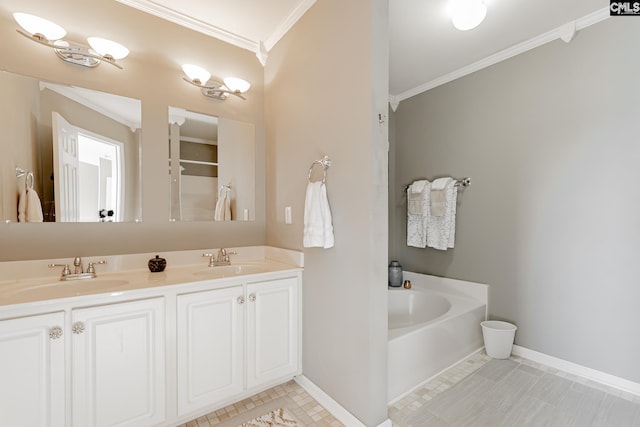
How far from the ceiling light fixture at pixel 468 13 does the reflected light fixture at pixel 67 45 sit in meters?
2.16

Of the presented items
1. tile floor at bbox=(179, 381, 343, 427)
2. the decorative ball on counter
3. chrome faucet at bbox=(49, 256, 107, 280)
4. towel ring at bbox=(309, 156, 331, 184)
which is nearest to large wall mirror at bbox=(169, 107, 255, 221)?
the decorative ball on counter

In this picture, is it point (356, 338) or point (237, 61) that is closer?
point (356, 338)

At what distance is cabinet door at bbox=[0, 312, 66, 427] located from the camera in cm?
112

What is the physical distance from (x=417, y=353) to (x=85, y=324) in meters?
1.91

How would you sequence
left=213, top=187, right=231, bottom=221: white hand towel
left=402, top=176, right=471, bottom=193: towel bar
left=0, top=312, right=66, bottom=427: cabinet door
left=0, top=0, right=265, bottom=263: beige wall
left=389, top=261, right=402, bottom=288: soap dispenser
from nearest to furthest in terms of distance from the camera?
left=0, top=312, right=66, bottom=427: cabinet door, left=0, top=0, right=265, bottom=263: beige wall, left=213, top=187, right=231, bottom=221: white hand towel, left=402, top=176, right=471, bottom=193: towel bar, left=389, top=261, right=402, bottom=288: soap dispenser

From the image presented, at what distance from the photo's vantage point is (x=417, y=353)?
75.9 inches

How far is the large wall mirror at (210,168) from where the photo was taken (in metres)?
2.03

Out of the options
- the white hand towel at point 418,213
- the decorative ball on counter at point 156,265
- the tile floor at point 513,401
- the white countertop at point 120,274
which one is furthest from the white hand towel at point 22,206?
the white hand towel at point 418,213

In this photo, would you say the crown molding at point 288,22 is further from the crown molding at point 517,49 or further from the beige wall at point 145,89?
the crown molding at point 517,49

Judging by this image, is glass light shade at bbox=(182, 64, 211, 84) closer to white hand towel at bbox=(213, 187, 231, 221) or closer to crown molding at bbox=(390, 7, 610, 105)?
white hand towel at bbox=(213, 187, 231, 221)

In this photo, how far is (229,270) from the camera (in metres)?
2.03

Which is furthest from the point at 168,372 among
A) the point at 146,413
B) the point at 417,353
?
the point at 417,353

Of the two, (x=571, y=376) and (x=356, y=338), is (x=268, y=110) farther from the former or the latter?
(x=571, y=376)

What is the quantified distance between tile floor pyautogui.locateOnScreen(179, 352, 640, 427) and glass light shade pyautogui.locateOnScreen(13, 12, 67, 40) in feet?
7.71
